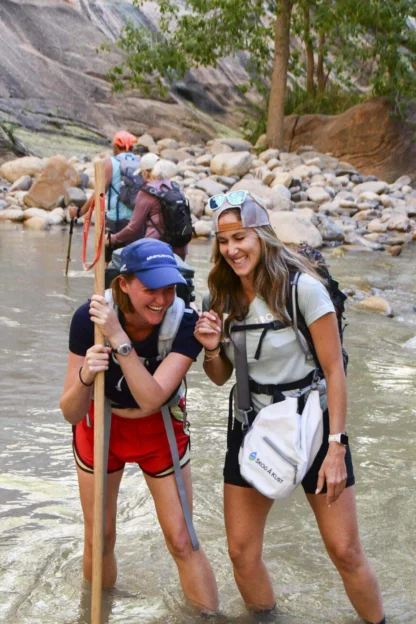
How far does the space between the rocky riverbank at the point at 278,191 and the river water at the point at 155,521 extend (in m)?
9.13

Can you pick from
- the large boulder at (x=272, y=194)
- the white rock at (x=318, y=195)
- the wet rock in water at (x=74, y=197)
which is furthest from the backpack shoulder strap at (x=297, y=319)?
the white rock at (x=318, y=195)

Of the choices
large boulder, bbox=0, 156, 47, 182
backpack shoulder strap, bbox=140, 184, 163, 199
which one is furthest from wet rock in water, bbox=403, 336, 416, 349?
large boulder, bbox=0, 156, 47, 182

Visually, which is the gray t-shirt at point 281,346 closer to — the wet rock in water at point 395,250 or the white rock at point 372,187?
the wet rock in water at point 395,250

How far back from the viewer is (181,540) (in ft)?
11.4

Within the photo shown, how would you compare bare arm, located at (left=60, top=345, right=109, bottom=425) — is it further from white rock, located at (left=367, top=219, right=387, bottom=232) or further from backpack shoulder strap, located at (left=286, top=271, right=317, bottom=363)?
white rock, located at (left=367, top=219, right=387, bottom=232)

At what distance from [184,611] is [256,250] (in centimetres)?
159

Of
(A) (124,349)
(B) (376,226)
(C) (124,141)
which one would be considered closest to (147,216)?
(C) (124,141)

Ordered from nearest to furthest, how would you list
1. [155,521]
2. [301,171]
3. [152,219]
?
[155,521]
[152,219]
[301,171]

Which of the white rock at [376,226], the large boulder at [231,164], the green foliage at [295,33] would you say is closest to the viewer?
the white rock at [376,226]

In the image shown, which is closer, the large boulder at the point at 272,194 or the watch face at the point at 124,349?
the watch face at the point at 124,349

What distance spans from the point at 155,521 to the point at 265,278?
2.04 metres

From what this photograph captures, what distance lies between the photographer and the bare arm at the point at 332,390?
11.0 feet

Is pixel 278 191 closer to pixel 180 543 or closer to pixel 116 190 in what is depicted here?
pixel 116 190

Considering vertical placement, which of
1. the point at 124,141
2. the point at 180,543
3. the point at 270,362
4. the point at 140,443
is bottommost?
the point at 180,543
